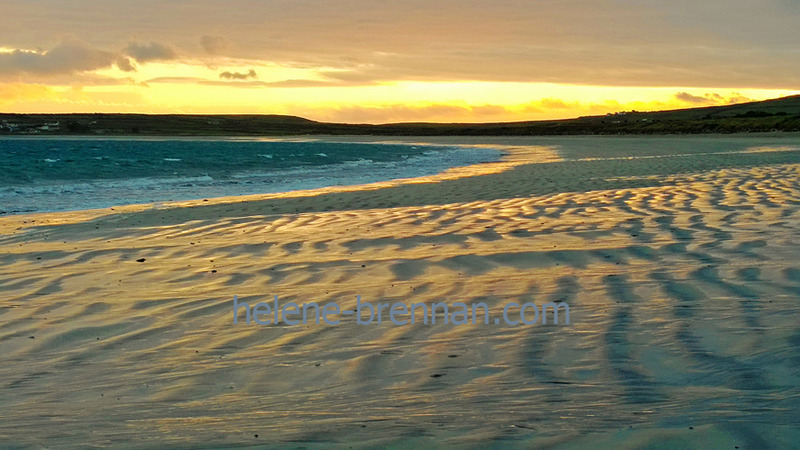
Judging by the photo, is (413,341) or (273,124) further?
(273,124)

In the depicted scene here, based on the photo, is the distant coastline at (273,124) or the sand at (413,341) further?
the distant coastline at (273,124)

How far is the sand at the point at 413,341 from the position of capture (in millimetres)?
2957

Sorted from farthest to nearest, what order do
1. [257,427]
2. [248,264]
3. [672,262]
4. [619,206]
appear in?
[619,206] → [248,264] → [672,262] → [257,427]

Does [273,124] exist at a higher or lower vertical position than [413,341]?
higher

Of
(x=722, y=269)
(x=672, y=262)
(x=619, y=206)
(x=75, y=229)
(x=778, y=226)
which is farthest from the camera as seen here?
(x=619, y=206)

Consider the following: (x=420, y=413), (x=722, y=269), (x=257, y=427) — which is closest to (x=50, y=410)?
(x=257, y=427)

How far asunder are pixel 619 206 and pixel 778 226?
9.36ft

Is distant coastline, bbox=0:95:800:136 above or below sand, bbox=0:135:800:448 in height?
above

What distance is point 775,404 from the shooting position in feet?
9.86

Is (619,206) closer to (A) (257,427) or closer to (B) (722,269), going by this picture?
(B) (722,269)

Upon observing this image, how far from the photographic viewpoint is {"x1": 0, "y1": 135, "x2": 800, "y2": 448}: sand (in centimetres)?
296

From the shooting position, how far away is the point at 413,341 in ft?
13.5

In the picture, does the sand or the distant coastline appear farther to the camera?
the distant coastline

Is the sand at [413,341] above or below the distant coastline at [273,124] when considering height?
below
